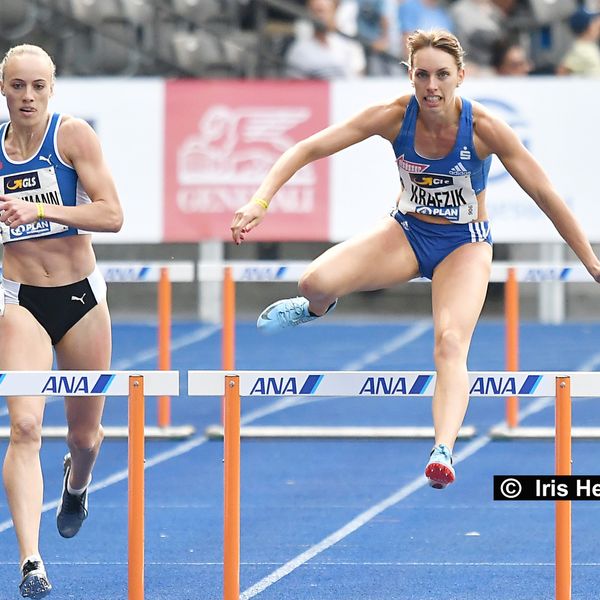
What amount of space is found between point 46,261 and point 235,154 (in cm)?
842

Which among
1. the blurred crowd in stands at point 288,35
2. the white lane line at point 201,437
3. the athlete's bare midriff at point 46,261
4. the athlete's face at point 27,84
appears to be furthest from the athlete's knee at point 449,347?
the blurred crowd in stands at point 288,35

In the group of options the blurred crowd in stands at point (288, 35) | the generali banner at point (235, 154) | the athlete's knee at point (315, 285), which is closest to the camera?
the athlete's knee at point (315, 285)

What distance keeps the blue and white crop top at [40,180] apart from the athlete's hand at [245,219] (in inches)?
33.9

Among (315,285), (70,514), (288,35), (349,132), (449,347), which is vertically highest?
(288,35)

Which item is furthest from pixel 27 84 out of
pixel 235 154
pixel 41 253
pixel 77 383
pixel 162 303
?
pixel 235 154

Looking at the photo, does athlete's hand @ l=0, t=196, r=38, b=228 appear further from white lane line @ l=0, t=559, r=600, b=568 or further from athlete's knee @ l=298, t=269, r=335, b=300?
white lane line @ l=0, t=559, r=600, b=568

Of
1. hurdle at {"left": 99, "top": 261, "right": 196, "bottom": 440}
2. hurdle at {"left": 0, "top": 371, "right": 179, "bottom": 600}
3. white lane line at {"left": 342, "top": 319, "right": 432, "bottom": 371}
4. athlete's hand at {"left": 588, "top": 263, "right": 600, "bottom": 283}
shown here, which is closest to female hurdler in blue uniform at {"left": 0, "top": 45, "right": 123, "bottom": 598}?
hurdle at {"left": 0, "top": 371, "right": 179, "bottom": 600}

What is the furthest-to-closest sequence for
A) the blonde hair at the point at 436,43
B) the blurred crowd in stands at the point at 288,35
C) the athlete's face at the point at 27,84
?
1. the blurred crowd in stands at the point at 288,35
2. the athlete's face at the point at 27,84
3. the blonde hair at the point at 436,43

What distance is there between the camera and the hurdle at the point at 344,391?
548 cm

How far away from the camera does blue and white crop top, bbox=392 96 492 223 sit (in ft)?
19.6

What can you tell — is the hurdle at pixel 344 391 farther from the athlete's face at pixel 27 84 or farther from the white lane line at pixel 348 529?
the athlete's face at pixel 27 84

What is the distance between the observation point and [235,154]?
14562 millimetres

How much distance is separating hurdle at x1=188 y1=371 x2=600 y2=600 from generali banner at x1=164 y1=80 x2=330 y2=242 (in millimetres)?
9048

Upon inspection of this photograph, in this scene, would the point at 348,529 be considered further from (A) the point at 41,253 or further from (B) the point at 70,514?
(A) the point at 41,253
